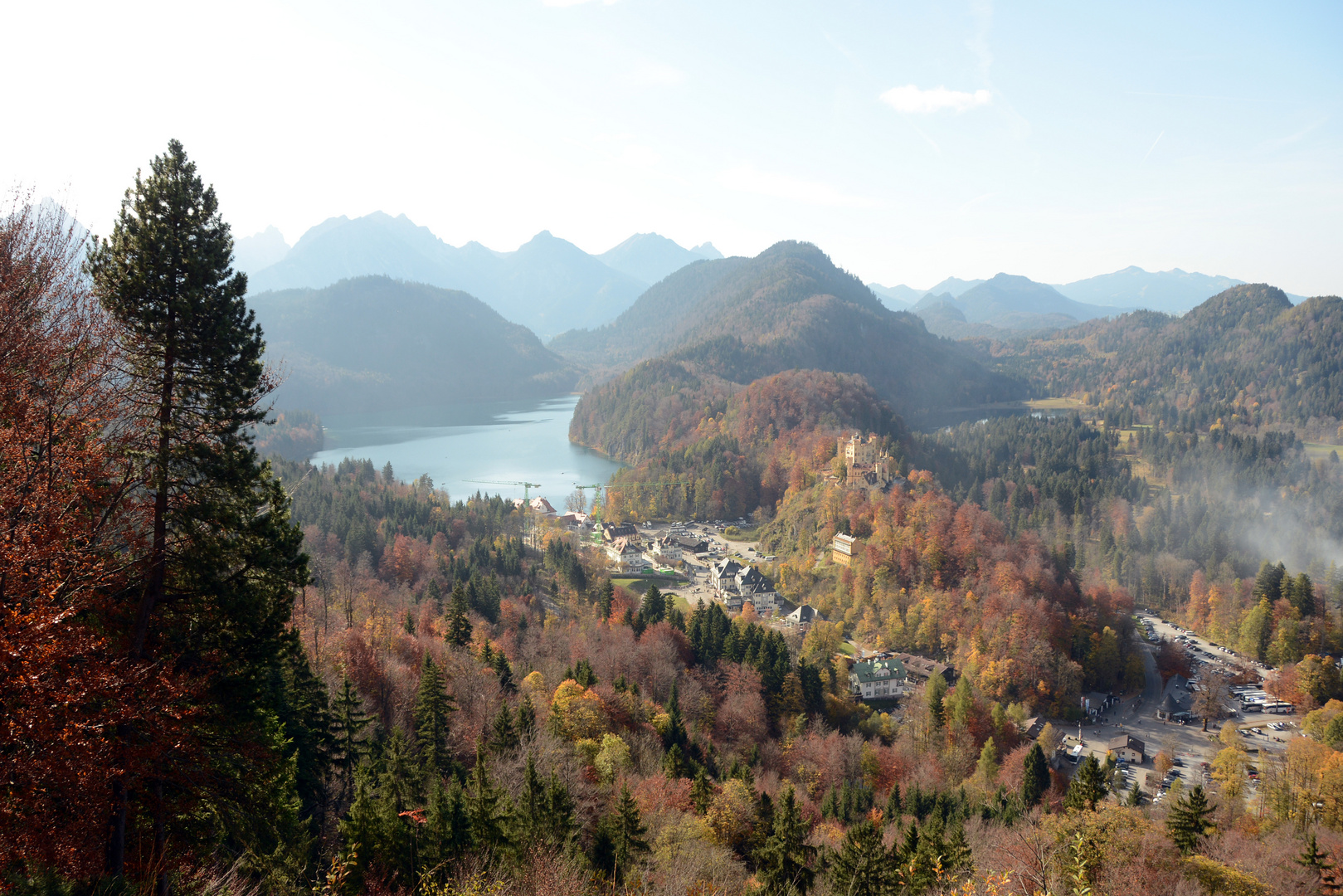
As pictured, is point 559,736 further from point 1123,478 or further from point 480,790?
point 1123,478

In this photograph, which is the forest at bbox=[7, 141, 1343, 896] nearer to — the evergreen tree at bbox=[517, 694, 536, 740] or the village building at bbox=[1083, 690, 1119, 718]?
the evergreen tree at bbox=[517, 694, 536, 740]

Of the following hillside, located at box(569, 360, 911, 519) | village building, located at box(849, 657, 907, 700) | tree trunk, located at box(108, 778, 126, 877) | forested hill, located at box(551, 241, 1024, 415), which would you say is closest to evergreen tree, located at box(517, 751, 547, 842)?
tree trunk, located at box(108, 778, 126, 877)

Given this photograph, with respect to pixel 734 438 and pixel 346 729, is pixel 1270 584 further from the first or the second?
pixel 346 729

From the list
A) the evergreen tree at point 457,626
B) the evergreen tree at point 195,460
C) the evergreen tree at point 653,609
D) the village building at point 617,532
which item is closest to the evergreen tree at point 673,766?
the evergreen tree at point 457,626

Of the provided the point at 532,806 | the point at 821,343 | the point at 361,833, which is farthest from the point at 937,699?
the point at 821,343

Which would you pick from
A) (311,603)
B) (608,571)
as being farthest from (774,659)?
(608,571)

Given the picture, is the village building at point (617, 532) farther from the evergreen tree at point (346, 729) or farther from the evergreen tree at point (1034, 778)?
the evergreen tree at point (346, 729)

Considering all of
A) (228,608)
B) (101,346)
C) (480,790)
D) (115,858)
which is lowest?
(480,790)
